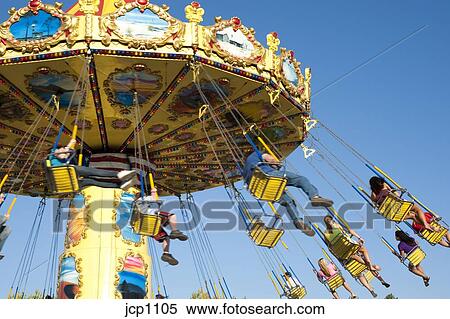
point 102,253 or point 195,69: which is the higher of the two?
point 195,69

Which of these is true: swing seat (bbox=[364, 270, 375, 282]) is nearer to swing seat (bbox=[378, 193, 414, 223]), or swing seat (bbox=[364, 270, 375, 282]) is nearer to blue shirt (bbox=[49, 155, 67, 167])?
swing seat (bbox=[378, 193, 414, 223])

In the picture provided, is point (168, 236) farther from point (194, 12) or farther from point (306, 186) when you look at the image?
point (194, 12)

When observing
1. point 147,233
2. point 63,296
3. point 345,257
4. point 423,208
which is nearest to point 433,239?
point 423,208

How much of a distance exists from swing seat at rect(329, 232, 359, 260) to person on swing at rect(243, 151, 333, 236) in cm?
52

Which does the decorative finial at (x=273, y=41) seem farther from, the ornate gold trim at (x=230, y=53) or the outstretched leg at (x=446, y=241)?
the outstretched leg at (x=446, y=241)

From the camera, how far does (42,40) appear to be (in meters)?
11.7

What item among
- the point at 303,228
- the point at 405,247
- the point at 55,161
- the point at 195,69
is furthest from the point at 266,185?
the point at 405,247

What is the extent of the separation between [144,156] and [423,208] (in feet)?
20.7

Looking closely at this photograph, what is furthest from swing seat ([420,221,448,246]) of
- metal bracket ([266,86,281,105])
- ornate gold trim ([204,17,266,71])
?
ornate gold trim ([204,17,266,71])

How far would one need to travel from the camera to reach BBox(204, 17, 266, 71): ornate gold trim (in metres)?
12.1

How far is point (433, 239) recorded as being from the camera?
12.6 m

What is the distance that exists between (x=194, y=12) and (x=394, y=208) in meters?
4.90
